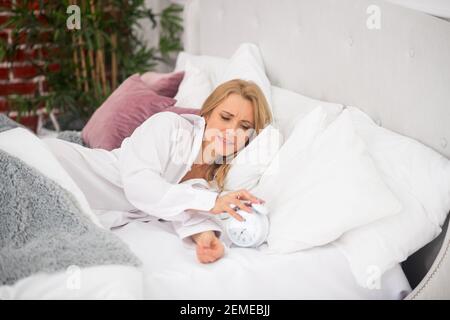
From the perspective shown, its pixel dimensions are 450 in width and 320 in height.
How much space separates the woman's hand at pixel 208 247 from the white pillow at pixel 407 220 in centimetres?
30

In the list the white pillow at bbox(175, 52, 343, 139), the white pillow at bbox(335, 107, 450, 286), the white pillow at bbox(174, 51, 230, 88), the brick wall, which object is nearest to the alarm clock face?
the white pillow at bbox(335, 107, 450, 286)

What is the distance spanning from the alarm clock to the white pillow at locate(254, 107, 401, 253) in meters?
0.03

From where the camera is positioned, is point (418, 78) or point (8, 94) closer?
point (418, 78)

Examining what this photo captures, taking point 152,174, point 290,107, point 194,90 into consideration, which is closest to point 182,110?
point 194,90

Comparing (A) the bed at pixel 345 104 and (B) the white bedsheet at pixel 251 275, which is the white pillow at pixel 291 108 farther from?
(B) the white bedsheet at pixel 251 275

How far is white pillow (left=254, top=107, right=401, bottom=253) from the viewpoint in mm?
1321

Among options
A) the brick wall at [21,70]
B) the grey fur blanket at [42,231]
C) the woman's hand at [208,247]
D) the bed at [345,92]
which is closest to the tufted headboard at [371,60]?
the bed at [345,92]

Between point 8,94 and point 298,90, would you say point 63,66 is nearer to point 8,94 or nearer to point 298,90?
point 8,94

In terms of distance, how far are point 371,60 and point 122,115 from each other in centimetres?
91

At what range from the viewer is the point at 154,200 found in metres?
1.40
